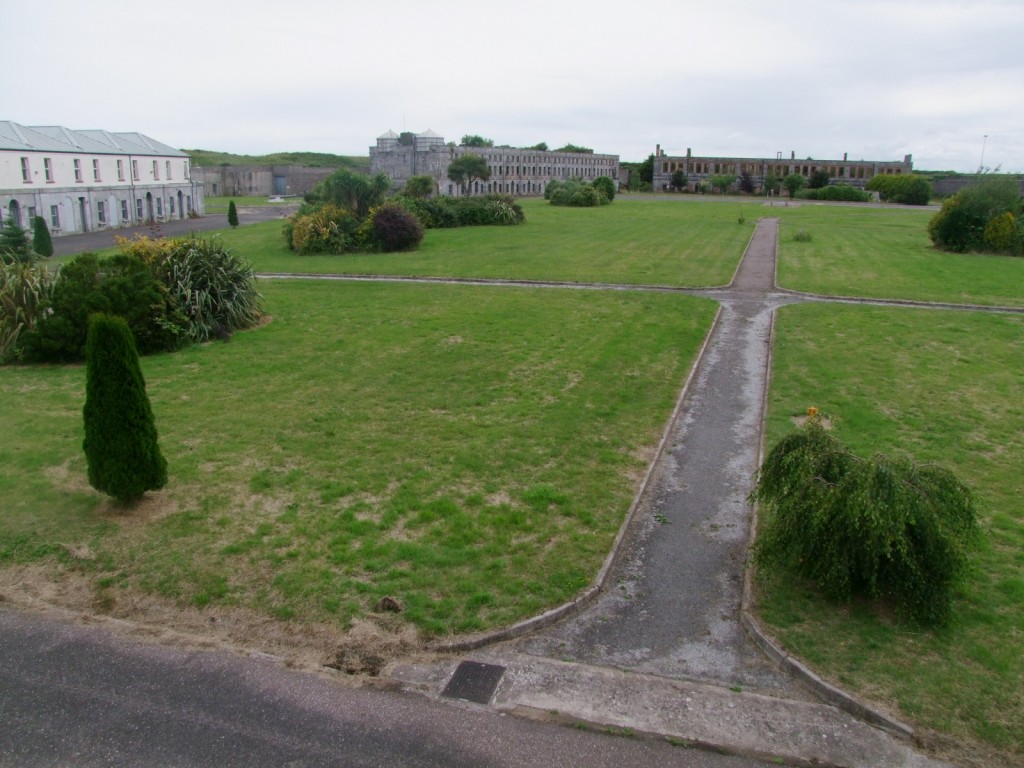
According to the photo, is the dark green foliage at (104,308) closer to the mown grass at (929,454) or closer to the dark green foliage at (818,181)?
the mown grass at (929,454)

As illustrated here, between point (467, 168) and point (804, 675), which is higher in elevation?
point (467, 168)

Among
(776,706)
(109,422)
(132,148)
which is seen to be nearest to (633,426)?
(776,706)

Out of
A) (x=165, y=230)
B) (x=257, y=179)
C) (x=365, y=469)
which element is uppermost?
(x=257, y=179)

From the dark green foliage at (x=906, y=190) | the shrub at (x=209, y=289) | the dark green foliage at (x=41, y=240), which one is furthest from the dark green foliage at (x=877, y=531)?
the dark green foliage at (x=906, y=190)

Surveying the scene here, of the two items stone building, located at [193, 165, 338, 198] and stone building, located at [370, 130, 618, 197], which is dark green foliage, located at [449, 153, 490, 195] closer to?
stone building, located at [370, 130, 618, 197]

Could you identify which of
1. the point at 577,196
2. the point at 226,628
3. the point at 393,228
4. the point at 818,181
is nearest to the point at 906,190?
the point at 818,181

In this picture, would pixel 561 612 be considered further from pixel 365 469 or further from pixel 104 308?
pixel 104 308
